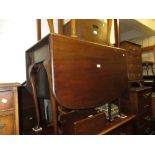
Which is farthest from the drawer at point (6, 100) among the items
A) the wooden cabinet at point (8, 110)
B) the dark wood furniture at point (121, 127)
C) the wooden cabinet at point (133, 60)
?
the wooden cabinet at point (133, 60)

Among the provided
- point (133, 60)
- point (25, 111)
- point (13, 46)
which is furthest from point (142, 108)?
point (13, 46)

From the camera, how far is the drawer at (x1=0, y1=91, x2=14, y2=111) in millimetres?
1069

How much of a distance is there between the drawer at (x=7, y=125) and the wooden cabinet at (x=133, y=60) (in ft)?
5.22

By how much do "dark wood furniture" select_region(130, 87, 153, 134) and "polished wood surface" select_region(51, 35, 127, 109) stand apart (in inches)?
16.0

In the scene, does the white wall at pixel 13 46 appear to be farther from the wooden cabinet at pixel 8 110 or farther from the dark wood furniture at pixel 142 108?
the dark wood furniture at pixel 142 108

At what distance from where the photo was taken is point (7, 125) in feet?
3.60

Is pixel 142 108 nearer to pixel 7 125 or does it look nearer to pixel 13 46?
pixel 7 125

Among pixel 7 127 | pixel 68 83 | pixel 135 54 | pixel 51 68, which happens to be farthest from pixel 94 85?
pixel 135 54

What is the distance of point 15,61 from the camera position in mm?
1598

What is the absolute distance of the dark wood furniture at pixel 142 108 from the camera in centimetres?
160
